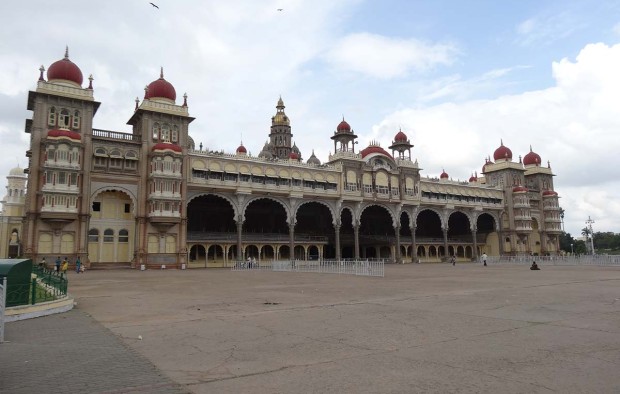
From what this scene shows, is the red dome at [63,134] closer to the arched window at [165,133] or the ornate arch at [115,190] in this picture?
the ornate arch at [115,190]

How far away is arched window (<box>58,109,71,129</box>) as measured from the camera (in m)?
43.3

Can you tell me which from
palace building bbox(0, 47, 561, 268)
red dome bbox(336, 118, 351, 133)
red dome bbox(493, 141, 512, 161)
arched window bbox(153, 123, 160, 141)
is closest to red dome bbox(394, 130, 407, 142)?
palace building bbox(0, 47, 561, 268)

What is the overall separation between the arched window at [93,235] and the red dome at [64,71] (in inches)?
581

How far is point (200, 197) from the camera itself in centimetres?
5628

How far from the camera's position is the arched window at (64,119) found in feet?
142

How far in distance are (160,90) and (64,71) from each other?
9.31 m

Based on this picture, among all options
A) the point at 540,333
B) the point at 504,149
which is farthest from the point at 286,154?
the point at 540,333

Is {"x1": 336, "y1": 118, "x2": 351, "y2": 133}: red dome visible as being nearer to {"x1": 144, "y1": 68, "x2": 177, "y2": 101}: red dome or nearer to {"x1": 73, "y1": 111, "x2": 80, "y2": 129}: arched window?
{"x1": 144, "y1": 68, "x2": 177, "y2": 101}: red dome

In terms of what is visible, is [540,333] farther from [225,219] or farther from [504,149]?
[504,149]

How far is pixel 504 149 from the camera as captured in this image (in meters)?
83.1

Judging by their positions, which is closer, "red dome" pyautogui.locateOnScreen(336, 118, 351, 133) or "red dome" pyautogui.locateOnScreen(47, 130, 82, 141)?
"red dome" pyautogui.locateOnScreen(47, 130, 82, 141)

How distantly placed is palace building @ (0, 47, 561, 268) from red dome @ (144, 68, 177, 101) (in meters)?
0.11

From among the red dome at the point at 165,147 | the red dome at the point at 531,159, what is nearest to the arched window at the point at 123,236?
the red dome at the point at 165,147

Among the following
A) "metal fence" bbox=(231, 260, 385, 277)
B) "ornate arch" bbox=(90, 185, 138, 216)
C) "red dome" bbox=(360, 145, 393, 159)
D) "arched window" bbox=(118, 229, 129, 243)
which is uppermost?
"red dome" bbox=(360, 145, 393, 159)
